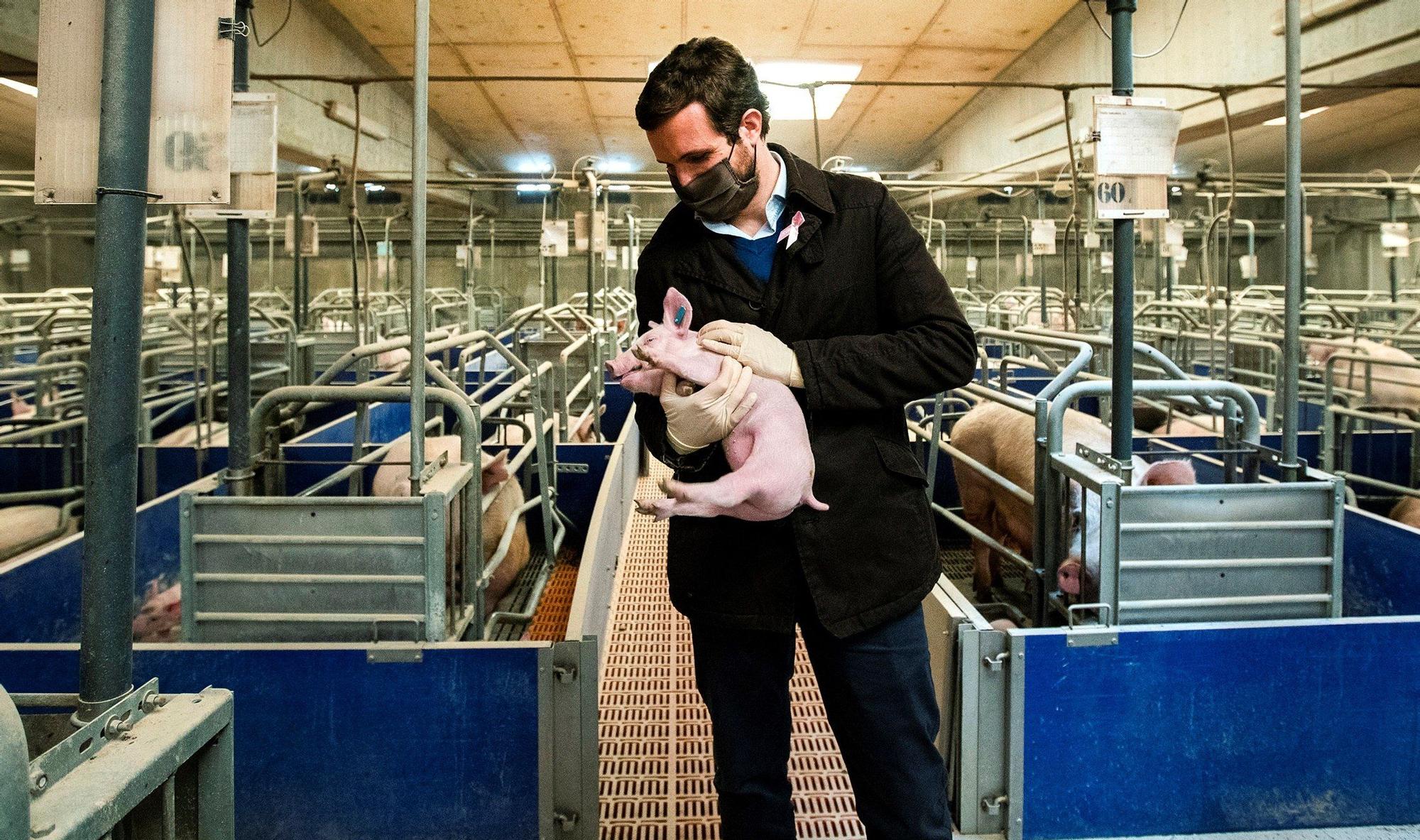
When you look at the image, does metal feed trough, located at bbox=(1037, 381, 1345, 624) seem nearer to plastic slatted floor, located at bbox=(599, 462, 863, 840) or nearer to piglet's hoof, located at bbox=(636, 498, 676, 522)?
plastic slatted floor, located at bbox=(599, 462, 863, 840)

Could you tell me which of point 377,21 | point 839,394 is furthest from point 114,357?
point 377,21

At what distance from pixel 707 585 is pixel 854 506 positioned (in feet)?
0.79

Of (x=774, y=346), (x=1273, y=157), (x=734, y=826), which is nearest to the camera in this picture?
(x=774, y=346)

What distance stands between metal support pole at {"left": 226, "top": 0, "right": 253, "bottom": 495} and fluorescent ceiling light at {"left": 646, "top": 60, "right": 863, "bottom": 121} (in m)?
6.81

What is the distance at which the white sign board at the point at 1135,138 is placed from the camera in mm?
2279

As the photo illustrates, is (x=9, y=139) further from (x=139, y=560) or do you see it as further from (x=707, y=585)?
(x=707, y=585)

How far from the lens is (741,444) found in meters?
1.30

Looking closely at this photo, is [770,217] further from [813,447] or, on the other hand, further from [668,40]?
[668,40]

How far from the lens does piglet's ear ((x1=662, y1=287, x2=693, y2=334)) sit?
1.32 m

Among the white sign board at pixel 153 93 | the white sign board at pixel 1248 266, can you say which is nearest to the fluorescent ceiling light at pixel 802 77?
the white sign board at pixel 1248 266

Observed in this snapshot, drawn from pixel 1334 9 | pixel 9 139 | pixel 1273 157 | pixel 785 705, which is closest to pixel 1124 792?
pixel 785 705

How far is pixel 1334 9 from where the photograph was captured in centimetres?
544

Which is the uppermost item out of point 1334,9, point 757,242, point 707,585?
point 1334,9

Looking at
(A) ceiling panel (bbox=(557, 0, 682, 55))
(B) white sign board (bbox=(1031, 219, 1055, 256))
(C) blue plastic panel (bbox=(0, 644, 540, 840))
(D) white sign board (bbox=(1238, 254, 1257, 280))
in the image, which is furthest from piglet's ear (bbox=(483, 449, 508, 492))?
(D) white sign board (bbox=(1238, 254, 1257, 280))
